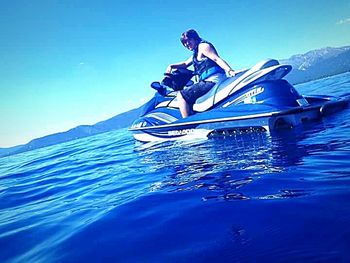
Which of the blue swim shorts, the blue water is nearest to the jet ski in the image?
the blue swim shorts

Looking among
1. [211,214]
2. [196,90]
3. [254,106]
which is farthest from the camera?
[196,90]

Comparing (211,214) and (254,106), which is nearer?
(211,214)

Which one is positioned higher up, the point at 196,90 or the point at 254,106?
the point at 196,90

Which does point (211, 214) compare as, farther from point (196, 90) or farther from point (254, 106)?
point (196, 90)

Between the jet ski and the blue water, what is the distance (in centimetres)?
137

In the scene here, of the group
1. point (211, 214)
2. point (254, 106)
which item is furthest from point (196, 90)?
point (211, 214)

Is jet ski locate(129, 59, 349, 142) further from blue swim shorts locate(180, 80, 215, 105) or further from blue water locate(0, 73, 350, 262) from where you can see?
blue water locate(0, 73, 350, 262)

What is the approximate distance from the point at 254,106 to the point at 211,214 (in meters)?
4.18

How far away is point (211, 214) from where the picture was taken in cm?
221

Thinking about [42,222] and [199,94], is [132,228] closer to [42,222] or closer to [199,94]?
[42,222]

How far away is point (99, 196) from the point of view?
375 cm

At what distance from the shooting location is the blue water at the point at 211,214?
162 cm

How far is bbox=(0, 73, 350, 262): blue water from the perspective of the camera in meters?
1.62

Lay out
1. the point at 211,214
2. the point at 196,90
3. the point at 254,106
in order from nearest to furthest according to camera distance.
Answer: the point at 211,214
the point at 254,106
the point at 196,90
